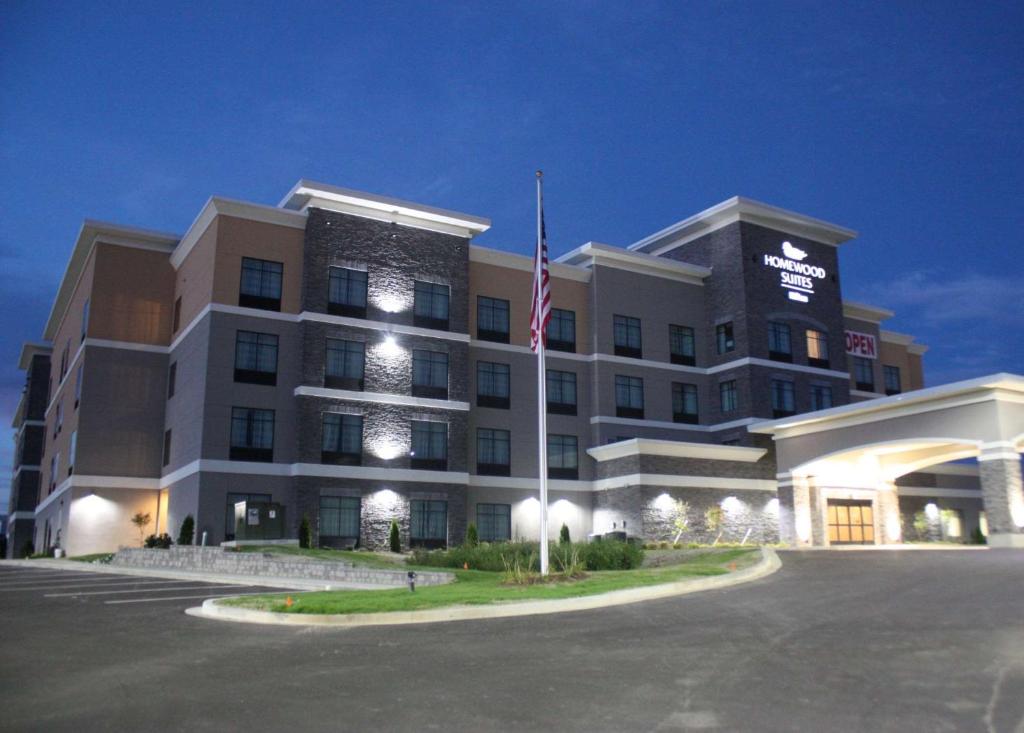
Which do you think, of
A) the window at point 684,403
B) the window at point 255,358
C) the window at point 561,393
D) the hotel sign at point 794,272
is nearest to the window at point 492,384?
the window at point 561,393

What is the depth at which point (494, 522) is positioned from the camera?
149ft

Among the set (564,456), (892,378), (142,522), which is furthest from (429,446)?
(892,378)

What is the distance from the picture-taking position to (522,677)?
10.8m

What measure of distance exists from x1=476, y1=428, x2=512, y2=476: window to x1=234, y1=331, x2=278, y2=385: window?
422 inches

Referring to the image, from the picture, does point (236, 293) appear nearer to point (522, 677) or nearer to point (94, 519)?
point (94, 519)

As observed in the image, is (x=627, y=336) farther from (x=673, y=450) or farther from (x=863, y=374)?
(x=863, y=374)

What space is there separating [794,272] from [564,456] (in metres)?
17.4

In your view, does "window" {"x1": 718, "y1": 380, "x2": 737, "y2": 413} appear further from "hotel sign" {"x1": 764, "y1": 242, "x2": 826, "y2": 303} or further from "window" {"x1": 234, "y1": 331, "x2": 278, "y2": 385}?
"window" {"x1": 234, "y1": 331, "x2": 278, "y2": 385}

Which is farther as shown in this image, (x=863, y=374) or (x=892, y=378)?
(x=892, y=378)

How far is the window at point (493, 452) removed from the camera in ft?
151

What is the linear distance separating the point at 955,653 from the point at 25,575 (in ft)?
107

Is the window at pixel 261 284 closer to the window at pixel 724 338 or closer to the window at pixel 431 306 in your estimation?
the window at pixel 431 306

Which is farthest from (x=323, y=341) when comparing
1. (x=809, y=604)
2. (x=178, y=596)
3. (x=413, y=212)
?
(x=809, y=604)

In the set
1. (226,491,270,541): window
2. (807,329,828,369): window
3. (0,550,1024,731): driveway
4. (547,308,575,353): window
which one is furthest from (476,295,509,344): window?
(0,550,1024,731): driveway
